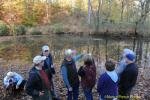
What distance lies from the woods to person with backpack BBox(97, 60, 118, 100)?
1230 inches

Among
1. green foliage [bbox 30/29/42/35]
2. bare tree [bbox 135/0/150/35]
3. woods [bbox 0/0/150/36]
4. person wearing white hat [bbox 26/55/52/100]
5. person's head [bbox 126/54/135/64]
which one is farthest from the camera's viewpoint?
bare tree [bbox 135/0/150/35]

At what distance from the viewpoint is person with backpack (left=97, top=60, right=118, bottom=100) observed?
23.4ft

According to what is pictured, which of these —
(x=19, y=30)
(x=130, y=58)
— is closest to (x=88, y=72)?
(x=130, y=58)

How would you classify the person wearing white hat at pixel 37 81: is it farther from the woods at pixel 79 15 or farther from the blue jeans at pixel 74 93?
the woods at pixel 79 15

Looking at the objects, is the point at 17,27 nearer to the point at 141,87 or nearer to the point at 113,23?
the point at 113,23

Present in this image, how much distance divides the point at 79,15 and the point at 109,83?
43.6 meters

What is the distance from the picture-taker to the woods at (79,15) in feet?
129

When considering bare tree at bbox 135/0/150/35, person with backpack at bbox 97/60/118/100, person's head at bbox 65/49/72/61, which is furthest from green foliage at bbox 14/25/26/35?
person with backpack at bbox 97/60/118/100

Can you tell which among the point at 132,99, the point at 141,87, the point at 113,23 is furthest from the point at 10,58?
the point at 113,23

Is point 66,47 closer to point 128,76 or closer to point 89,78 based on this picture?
point 89,78

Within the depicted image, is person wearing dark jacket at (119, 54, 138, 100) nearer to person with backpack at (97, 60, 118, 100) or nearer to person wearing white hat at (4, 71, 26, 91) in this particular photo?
person with backpack at (97, 60, 118, 100)

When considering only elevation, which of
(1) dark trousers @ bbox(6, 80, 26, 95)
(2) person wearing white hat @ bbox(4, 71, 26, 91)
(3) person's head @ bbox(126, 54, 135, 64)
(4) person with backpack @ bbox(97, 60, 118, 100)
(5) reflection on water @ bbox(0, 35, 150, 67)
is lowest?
(5) reflection on water @ bbox(0, 35, 150, 67)

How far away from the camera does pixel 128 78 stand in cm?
755

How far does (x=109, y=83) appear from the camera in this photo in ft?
23.7
